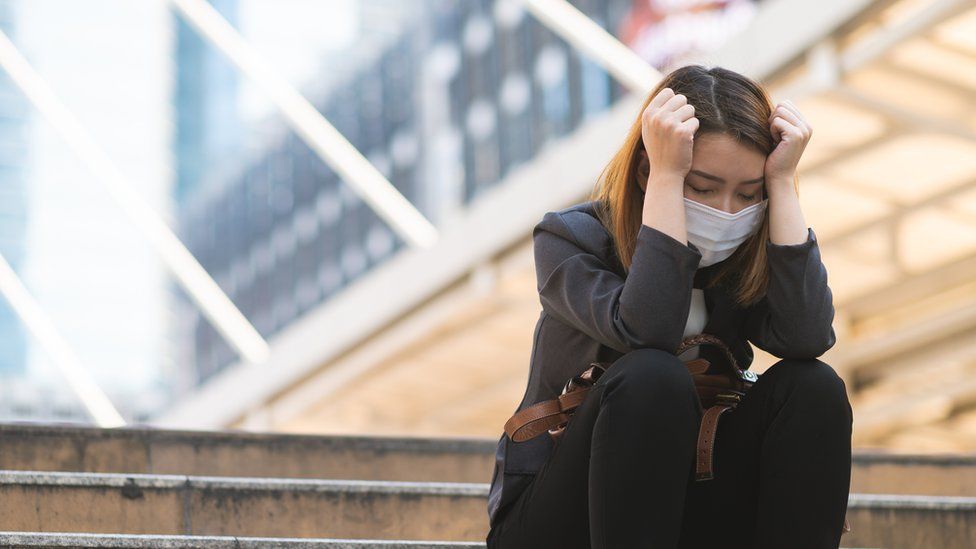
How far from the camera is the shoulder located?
6.49 ft

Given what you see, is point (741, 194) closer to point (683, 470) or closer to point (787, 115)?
point (787, 115)

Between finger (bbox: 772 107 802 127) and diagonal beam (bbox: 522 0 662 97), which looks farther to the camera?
diagonal beam (bbox: 522 0 662 97)

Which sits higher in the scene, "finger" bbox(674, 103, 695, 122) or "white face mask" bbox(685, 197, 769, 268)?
"finger" bbox(674, 103, 695, 122)

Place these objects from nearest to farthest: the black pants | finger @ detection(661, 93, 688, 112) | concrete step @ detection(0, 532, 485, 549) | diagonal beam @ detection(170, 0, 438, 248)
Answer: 1. the black pants
2. finger @ detection(661, 93, 688, 112)
3. concrete step @ detection(0, 532, 485, 549)
4. diagonal beam @ detection(170, 0, 438, 248)

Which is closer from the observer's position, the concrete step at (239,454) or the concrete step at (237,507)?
the concrete step at (237,507)

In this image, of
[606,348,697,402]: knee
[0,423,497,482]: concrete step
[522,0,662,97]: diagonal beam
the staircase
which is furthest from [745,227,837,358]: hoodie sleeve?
[522,0,662,97]: diagonal beam

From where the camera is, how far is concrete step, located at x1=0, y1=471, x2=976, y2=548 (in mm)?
2869

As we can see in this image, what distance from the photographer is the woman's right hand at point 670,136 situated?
1.88 m

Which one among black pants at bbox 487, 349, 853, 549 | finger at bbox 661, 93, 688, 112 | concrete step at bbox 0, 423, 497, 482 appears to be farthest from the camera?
concrete step at bbox 0, 423, 497, 482

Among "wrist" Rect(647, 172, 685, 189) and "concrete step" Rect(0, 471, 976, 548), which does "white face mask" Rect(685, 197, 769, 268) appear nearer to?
"wrist" Rect(647, 172, 685, 189)

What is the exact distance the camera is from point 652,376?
1.72 metres

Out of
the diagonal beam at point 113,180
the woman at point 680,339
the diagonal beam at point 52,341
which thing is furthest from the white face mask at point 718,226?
the diagonal beam at point 113,180

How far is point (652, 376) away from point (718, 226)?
0.34 metres

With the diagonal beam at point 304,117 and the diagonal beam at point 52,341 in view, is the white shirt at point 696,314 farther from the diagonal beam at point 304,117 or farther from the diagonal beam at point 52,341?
the diagonal beam at point 304,117
